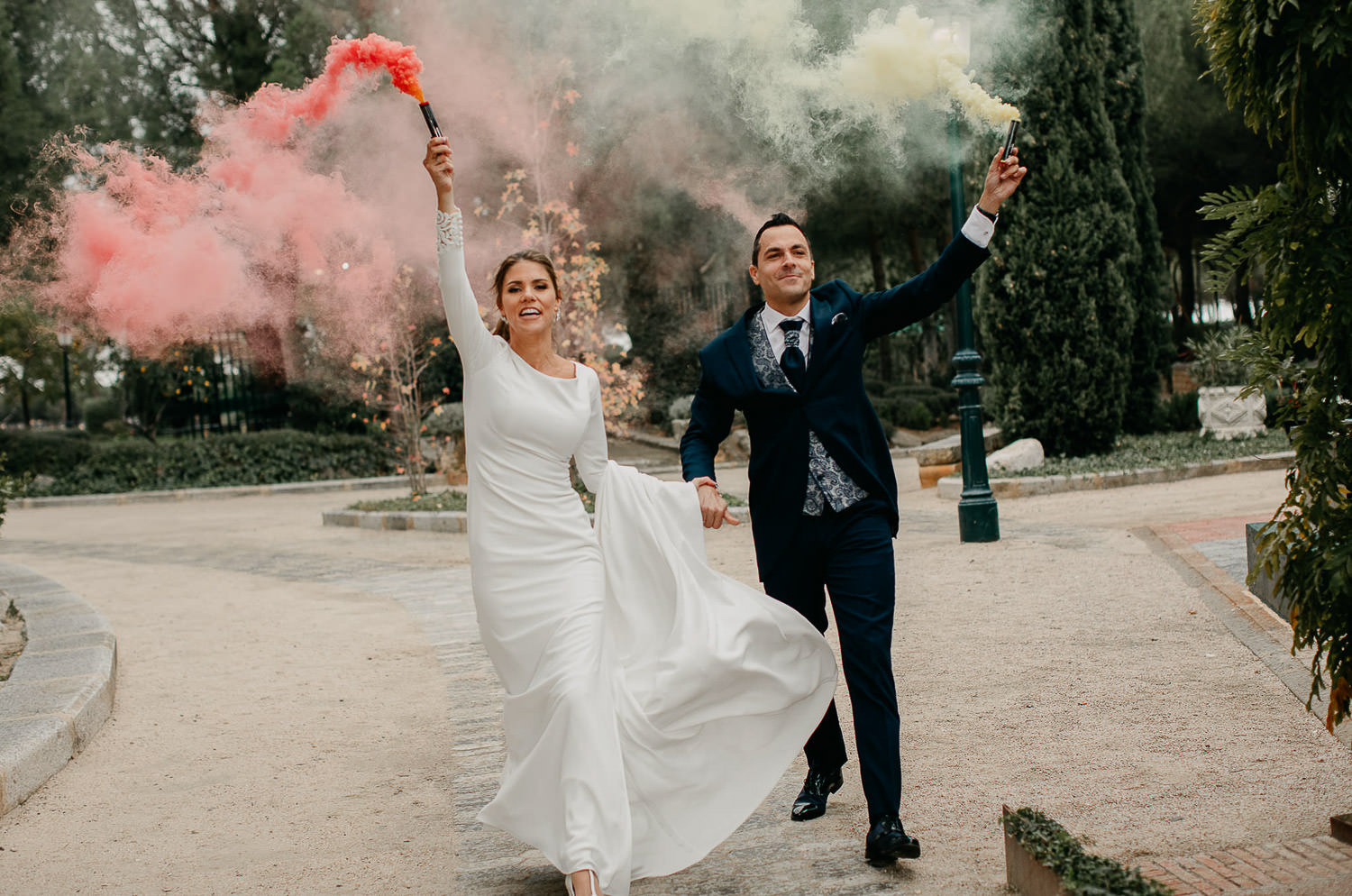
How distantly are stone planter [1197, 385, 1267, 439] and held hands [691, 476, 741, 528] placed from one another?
1592 cm

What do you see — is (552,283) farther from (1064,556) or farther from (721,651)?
(1064,556)

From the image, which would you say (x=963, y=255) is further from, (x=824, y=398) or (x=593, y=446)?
(x=593, y=446)

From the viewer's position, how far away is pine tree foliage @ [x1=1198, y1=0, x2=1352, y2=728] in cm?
296

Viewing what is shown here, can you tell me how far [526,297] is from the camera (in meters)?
3.62

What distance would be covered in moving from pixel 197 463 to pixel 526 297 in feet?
73.9

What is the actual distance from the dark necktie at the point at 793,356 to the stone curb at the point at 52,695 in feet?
10.8

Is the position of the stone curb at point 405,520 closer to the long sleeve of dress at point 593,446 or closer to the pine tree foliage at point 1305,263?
the long sleeve of dress at point 593,446

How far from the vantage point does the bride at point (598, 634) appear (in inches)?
128

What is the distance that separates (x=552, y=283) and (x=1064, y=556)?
6.47m

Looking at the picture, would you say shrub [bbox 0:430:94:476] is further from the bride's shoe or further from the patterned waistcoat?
the bride's shoe

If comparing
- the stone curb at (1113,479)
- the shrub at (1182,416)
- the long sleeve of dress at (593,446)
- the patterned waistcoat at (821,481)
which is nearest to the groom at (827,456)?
the patterned waistcoat at (821,481)

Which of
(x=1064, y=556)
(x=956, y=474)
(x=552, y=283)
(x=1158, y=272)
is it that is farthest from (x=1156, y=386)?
(x=552, y=283)

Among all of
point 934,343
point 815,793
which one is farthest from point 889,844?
point 934,343

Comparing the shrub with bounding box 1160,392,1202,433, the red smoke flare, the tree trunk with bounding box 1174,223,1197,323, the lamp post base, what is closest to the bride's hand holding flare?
the lamp post base
